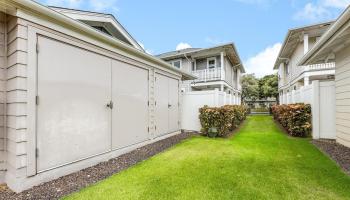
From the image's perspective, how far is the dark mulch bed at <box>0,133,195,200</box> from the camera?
120 inches

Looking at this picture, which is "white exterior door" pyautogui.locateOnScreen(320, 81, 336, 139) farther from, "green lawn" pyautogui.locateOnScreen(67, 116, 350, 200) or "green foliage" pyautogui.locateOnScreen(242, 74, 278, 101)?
"green foliage" pyautogui.locateOnScreen(242, 74, 278, 101)

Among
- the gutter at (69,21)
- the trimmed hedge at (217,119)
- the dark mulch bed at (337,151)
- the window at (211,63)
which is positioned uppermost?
the window at (211,63)

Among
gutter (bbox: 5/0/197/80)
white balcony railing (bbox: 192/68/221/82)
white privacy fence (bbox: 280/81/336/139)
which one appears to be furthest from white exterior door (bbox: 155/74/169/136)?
white balcony railing (bbox: 192/68/221/82)

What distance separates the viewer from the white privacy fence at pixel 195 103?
9086mm

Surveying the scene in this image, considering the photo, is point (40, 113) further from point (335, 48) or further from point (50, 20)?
point (335, 48)

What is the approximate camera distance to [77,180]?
3676 millimetres

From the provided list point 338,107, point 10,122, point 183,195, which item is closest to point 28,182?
point 10,122

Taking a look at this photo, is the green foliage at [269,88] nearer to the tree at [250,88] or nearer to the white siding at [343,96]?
the tree at [250,88]

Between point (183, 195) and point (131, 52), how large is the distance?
14.1 feet

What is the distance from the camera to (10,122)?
3.26m

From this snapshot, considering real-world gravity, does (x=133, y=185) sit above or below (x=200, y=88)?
below

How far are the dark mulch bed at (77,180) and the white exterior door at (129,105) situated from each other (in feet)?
1.90

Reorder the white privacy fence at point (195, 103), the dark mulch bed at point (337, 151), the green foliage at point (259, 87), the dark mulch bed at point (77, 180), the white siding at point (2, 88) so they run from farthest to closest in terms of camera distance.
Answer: the green foliage at point (259, 87)
the white privacy fence at point (195, 103)
the dark mulch bed at point (337, 151)
the white siding at point (2, 88)
the dark mulch bed at point (77, 180)

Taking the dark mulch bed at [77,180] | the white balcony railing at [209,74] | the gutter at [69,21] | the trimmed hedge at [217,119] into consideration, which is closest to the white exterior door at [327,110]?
the trimmed hedge at [217,119]
